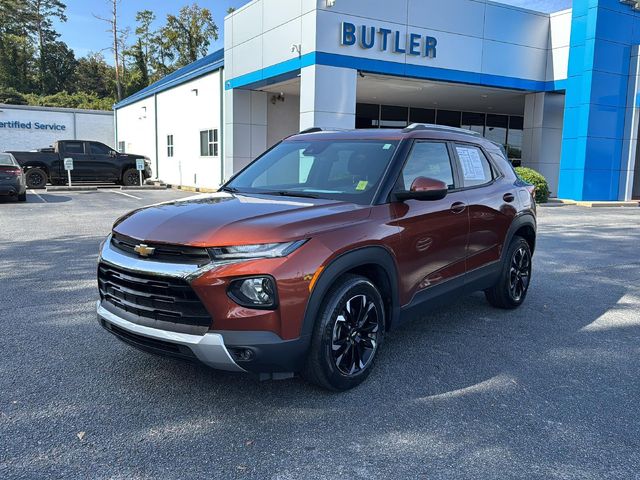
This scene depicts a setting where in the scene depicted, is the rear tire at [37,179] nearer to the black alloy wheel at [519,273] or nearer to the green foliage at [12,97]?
the black alloy wheel at [519,273]

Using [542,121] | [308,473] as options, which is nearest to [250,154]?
[542,121]

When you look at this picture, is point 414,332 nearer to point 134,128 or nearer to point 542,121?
point 542,121

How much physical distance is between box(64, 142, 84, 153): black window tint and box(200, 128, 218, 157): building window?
510 cm

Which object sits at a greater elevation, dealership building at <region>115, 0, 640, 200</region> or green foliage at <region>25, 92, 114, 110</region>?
green foliage at <region>25, 92, 114, 110</region>

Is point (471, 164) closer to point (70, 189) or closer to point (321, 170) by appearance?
point (321, 170)

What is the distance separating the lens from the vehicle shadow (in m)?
2.88

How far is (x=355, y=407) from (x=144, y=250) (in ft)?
5.44

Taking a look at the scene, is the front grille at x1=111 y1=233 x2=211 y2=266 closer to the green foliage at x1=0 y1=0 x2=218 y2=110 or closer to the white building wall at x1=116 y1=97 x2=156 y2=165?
the white building wall at x1=116 y1=97 x2=156 y2=165


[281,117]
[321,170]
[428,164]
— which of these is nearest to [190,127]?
[281,117]

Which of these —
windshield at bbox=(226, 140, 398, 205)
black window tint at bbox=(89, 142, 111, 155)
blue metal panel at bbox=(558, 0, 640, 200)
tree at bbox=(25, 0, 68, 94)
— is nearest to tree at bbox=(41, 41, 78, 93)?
tree at bbox=(25, 0, 68, 94)

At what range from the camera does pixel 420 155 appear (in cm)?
441

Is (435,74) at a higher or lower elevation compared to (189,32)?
lower

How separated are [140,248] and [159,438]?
1.13 metres

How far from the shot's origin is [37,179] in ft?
72.2
